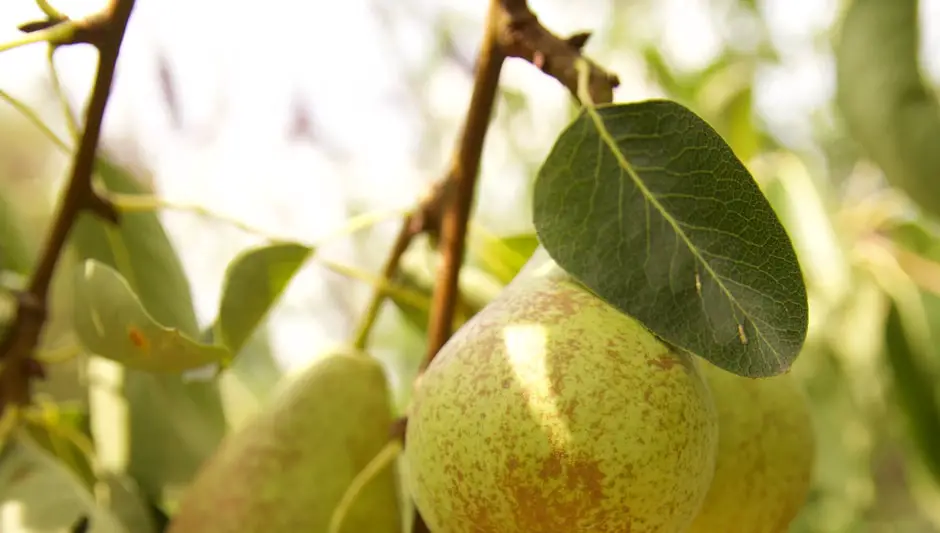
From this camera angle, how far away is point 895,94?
2.57 ft

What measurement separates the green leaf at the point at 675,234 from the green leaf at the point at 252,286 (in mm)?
252

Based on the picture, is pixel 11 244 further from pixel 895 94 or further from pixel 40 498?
A: pixel 895 94

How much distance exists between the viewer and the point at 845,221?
147 centimetres

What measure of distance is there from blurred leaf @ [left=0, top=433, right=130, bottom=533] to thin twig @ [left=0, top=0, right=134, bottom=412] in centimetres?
6

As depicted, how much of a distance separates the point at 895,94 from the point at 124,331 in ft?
2.16

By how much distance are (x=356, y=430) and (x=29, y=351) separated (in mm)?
305

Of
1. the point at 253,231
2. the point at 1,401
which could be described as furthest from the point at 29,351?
Result: the point at 253,231

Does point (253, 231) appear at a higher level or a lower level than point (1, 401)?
higher

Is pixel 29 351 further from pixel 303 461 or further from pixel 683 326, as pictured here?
pixel 683 326

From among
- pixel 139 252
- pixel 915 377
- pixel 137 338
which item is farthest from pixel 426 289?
pixel 915 377

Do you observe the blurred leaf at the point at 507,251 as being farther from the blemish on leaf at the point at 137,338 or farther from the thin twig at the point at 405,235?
the blemish on leaf at the point at 137,338

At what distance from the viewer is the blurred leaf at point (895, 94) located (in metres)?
0.77

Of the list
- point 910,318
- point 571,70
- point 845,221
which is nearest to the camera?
point 571,70

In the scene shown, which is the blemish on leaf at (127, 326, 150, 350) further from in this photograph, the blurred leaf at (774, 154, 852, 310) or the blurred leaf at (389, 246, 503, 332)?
the blurred leaf at (774, 154, 852, 310)
